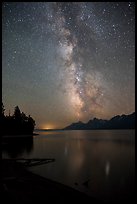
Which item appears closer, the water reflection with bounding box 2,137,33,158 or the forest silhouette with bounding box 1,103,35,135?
the water reflection with bounding box 2,137,33,158

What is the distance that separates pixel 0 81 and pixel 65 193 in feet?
40.0

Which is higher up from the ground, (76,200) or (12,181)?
(12,181)

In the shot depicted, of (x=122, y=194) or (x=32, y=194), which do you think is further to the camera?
(x=122, y=194)

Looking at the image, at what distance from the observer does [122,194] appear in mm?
20859

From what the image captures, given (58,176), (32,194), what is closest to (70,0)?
(32,194)

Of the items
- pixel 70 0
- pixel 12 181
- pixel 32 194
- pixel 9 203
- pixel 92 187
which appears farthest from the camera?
pixel 92 187

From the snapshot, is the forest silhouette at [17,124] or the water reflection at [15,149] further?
the forest silhouette at [17,124]

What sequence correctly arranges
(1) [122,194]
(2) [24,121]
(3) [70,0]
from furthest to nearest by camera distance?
1. (2) [24,121]
2. (1) [122,194]
3. (3) [70,0]

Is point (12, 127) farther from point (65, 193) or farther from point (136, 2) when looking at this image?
point (136, 2)

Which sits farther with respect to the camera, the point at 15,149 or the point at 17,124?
the point at 17,124

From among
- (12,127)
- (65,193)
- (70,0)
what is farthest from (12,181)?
(12,127)

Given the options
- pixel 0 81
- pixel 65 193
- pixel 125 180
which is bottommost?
pixel 125 180

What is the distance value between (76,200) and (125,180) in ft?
54.3

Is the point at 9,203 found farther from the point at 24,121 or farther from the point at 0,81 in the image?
the point at 24,121
